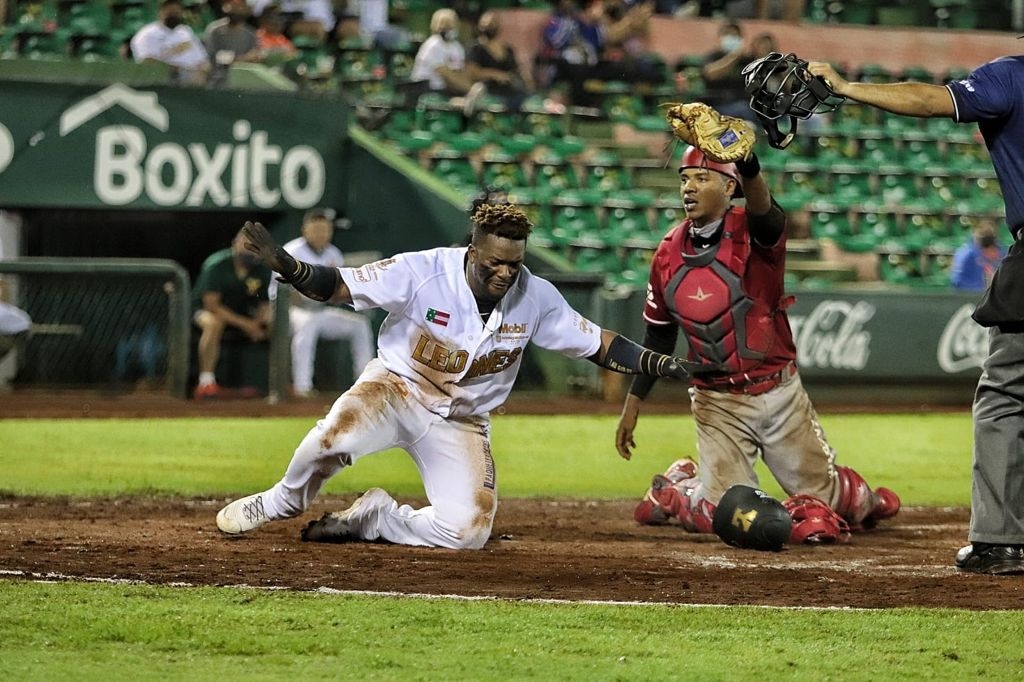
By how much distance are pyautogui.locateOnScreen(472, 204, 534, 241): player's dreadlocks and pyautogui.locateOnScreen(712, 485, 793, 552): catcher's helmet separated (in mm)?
1520

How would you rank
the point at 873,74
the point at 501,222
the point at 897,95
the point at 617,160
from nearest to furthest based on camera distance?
the point at 897,95 → the point at 501,222 → the point at 617,160 → the point at 873,74

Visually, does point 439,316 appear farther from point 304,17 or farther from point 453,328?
point 304,17

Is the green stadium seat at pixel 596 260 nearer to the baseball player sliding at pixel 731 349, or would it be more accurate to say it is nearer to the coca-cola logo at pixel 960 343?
the coca-cola logo at pixel 960 343

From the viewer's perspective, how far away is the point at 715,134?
654 cm

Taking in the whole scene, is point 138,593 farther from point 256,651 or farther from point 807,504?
point 807,504

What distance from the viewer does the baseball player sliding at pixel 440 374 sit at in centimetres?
658

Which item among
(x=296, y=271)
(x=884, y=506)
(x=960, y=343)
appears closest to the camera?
(x=296, y=271)

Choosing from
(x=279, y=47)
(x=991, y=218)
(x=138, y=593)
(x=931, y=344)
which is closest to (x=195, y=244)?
(x=279, y=47)

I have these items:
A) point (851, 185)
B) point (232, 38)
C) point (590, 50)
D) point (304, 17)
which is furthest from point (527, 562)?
point (851, 185)

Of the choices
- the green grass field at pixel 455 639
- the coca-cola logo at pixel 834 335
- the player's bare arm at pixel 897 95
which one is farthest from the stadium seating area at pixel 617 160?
the green grass field at pixel 455 639

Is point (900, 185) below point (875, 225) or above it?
above

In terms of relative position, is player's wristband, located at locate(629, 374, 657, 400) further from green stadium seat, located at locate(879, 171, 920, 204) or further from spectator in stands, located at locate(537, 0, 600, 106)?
green stadium seat, located at locate(879, 171, 920, 204)

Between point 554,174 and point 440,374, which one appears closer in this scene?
point 440,374

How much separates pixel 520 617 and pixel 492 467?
1.79 metres
